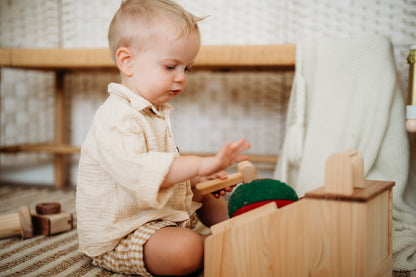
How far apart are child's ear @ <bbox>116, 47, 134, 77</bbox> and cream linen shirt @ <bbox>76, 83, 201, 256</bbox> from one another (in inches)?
1.4

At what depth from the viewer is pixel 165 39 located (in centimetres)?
65

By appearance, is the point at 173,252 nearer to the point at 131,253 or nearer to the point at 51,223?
the point at 131,253

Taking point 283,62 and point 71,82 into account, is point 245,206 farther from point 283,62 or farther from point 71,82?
point 71,82

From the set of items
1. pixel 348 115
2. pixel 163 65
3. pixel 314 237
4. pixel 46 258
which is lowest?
pixel 46 258

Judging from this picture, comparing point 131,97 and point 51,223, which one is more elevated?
point 131,97

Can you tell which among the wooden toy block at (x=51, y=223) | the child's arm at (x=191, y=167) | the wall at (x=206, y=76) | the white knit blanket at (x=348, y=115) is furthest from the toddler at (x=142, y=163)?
the wall at (x=206, y=76)

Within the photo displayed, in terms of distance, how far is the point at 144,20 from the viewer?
2.17 ft

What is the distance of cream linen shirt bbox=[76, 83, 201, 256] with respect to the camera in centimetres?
57

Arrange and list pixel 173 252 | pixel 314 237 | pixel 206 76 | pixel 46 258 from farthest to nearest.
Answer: pixel 206 76
pixel 46 258
pixel 173 252
pixel 314 237

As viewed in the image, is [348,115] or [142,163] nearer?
[142,163]

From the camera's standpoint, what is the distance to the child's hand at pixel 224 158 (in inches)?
21.3

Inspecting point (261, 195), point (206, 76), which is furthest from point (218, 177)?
point (206, 76)

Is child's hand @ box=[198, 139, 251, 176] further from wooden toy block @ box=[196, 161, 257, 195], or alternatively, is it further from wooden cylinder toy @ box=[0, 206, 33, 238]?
wooden cylinder toy @ box=[0, 206, 33, 238]

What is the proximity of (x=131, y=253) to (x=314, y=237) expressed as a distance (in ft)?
1.01
